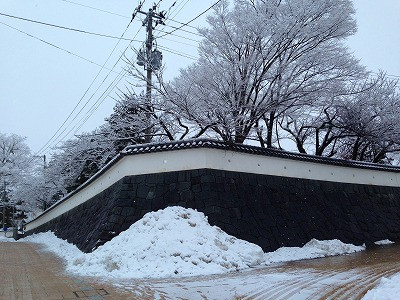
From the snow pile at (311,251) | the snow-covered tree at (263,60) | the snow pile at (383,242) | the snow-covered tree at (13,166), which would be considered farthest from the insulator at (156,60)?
the snow-covered tree at (13,166)

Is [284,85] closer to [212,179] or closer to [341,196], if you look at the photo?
[341,196]

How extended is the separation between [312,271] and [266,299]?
2.32 metres

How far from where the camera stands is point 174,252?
6945 mm

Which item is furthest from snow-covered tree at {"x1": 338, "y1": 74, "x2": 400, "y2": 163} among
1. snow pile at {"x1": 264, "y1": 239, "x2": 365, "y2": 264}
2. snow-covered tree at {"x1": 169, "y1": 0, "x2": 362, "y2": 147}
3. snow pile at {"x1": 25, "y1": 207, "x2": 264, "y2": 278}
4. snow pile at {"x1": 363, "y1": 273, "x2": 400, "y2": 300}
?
snow pile at {"x1": 363, "y1": 273, "x2": 400, "y2": 300}

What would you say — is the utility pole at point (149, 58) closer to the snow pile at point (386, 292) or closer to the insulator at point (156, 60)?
the insulator at point (156, 60)

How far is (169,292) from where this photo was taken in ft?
15.9

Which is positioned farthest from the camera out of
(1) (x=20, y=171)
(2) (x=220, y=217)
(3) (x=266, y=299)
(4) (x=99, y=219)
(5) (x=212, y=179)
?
(1) (x=20, y=171)

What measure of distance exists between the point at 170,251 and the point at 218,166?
3.39 metres

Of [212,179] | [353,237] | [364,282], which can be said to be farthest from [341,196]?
[364,282]

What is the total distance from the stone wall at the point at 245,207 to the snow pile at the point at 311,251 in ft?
0.96

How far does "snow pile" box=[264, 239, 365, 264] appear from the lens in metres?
8.48

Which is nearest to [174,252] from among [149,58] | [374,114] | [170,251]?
[170,251]

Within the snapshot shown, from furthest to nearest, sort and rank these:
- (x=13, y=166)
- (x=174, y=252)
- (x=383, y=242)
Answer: (x=13, y=166)
(x=383, y=242)
(x=174, y=252)

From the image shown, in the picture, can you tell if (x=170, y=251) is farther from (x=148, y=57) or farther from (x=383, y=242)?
(x=148, y=57)
